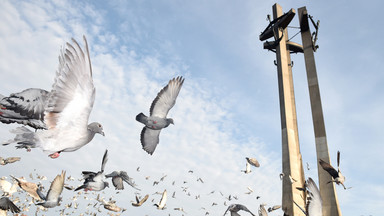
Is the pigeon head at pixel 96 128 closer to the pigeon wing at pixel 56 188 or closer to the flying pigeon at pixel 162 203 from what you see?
the pigeon wing at pixel 56 188

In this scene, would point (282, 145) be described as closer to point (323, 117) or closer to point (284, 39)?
point (323, 117)

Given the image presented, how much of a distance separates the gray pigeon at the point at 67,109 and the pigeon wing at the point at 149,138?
21.9ft

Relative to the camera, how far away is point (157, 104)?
9.95m

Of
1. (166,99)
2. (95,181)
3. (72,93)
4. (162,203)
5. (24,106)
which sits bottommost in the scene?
(95,181)

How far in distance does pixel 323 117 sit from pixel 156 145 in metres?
12.3

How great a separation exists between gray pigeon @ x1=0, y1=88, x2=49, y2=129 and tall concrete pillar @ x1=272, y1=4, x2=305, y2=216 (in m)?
13.7

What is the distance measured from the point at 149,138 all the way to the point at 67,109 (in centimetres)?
734

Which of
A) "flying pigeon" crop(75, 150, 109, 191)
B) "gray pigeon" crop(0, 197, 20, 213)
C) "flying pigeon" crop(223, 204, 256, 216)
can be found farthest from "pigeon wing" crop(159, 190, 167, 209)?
"gray pigeon" crop(0, 197, 20, 213)

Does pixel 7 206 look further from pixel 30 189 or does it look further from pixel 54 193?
pixel 54 193

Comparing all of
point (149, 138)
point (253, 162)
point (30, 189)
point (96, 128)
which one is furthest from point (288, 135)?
point (30, 189)

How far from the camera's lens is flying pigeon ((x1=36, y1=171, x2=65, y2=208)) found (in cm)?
554

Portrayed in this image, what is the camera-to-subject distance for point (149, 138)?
450 inches

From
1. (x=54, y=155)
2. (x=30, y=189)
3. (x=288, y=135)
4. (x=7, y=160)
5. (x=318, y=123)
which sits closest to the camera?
(x=54, y=155)

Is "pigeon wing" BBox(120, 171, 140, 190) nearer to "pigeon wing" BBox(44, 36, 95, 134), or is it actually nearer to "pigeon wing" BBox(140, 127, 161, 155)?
"pigeon wing" BBox(44, 36, 95, 134)
